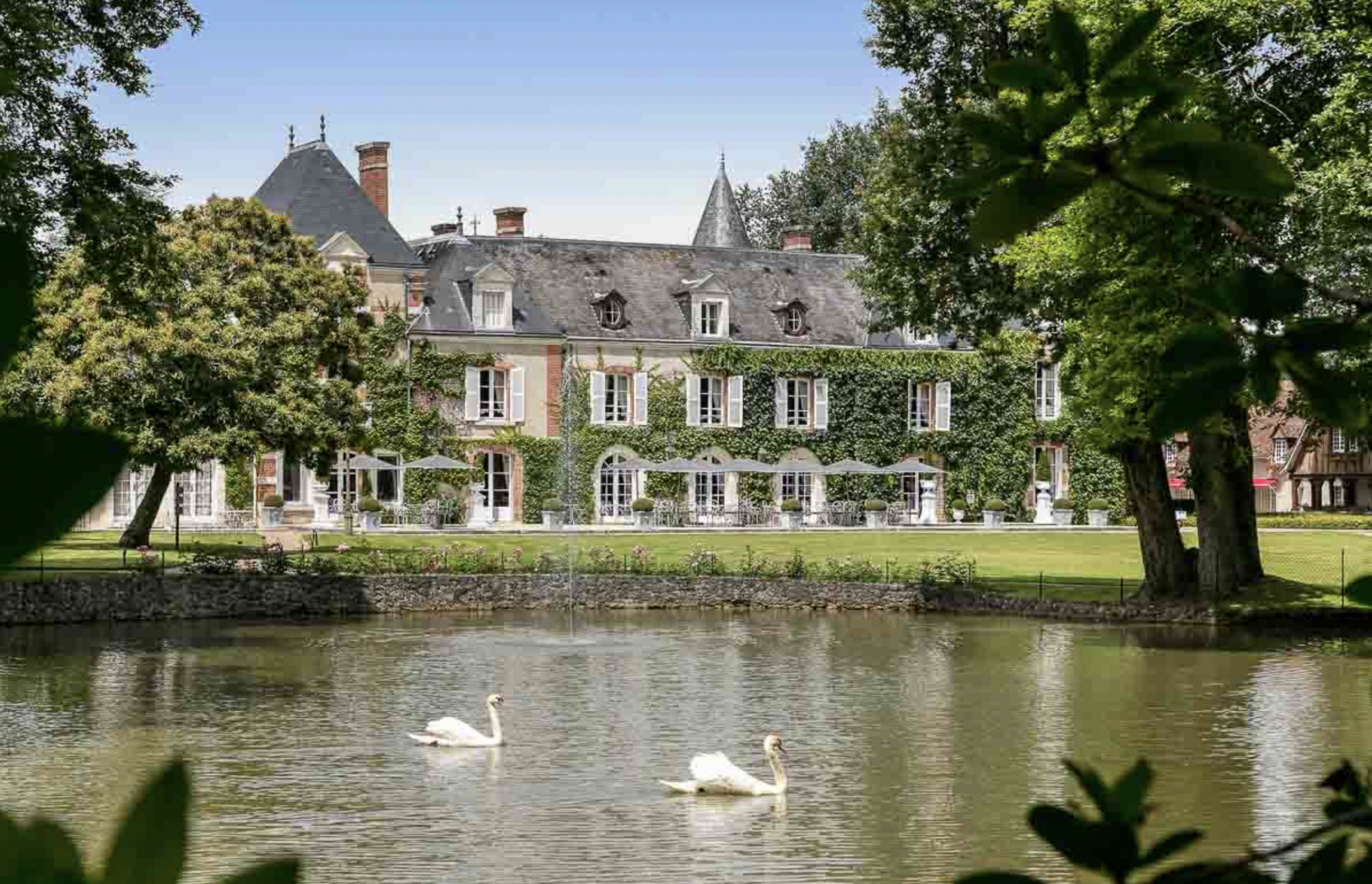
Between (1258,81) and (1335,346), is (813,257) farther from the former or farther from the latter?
(1335,346)

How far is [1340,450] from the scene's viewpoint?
220ft

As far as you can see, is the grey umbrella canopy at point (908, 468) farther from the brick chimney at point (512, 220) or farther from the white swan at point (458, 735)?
the white swan at point (458, 735)

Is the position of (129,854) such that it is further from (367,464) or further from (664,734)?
(367,464)

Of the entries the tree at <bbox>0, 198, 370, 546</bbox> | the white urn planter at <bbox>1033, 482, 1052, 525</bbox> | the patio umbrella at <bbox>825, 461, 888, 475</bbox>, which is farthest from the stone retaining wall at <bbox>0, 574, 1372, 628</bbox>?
the white urn planter at <bbox>1033, 482, 1052, 525</bbox>

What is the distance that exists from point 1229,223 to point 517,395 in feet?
156

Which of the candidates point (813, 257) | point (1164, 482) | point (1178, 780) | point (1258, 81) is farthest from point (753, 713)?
point (813, 257)

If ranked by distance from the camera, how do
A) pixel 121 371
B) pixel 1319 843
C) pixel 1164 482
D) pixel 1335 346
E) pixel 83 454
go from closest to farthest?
pixel 83 454 → pixel 1319 843 → pixel 1335 346 → pixel 1164 482 → pixel 121 371

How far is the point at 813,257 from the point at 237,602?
27588mm

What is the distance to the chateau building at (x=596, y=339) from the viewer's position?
4747 centimetres

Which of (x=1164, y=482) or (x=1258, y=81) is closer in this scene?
(x=1258, y=81)

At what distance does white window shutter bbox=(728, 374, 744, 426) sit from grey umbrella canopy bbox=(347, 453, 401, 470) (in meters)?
10.3

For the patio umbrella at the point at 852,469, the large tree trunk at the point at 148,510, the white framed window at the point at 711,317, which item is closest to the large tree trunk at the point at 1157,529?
the large tree trunk at the point at 148,510

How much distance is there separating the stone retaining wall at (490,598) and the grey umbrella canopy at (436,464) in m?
14.0

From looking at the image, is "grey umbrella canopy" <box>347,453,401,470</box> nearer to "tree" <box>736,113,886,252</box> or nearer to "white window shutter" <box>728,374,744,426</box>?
"white window shutter" <box>728,374,744,426</box>
